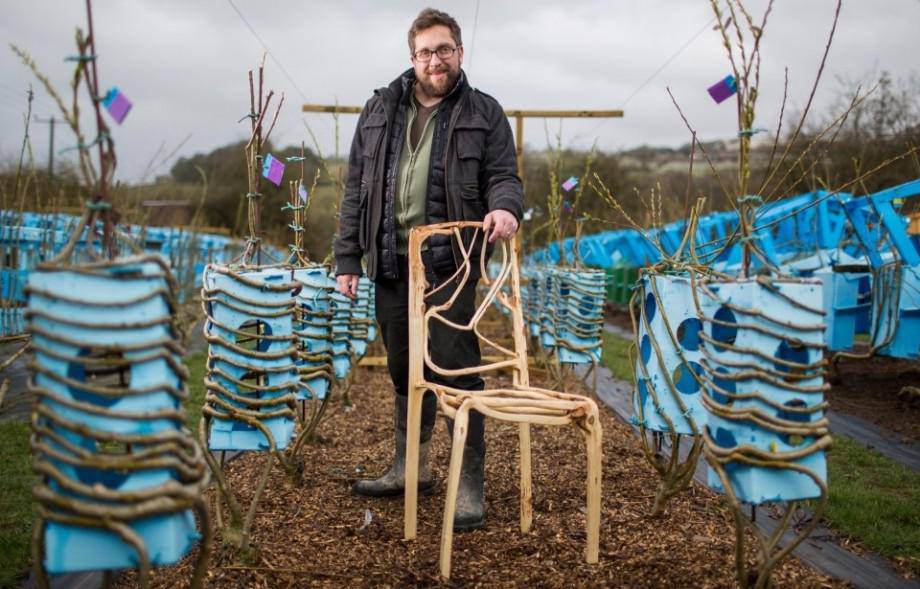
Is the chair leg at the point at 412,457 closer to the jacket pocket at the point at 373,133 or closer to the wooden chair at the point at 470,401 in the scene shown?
the wooden chair at the point at 470,401

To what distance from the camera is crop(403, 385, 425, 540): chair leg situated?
239 centimetres

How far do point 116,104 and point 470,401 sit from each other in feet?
3.99

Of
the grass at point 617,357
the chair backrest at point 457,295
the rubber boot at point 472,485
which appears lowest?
the grass at point 617,357

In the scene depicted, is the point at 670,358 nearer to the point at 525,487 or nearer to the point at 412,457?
the point at 525,487

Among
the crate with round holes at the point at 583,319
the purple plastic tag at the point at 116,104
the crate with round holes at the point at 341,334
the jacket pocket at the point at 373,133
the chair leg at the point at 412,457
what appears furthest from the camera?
the crate with round holes at the point at 583,319

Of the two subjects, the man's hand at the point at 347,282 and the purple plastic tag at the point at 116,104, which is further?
the man's hand at the point at 347,282

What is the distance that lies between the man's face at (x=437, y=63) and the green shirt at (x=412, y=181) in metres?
0.10

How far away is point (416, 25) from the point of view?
2.72 m

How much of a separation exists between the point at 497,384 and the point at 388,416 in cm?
141

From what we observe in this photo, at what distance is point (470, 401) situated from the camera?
2119mm

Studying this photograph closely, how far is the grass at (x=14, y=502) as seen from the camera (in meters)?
2.23

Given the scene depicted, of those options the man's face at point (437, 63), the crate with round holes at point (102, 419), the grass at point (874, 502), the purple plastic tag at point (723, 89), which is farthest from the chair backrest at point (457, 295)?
the crate with round holes at point (102, 419)

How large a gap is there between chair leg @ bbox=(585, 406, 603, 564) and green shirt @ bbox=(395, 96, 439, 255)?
3.50 feet

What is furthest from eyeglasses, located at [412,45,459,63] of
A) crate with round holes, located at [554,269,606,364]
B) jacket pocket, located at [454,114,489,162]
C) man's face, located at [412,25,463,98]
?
crate with round holes, located at [554,269,606,364]
